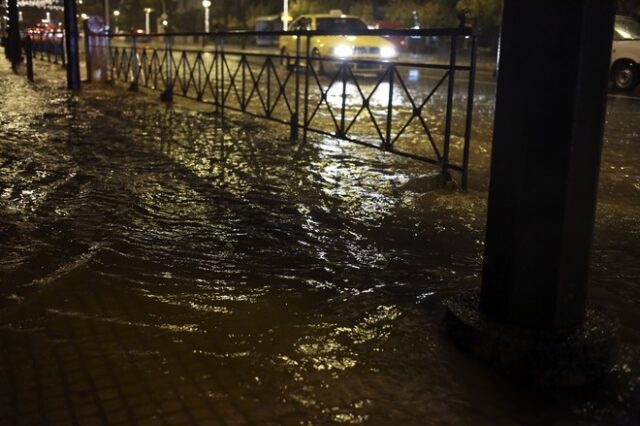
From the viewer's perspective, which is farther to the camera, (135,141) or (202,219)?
(135,141)

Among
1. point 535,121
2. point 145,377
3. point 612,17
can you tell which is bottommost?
point 145,377

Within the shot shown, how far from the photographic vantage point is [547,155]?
3.33 metres

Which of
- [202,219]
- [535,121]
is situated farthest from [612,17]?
[202,219]

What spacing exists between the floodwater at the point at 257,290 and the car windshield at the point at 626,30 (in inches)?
447

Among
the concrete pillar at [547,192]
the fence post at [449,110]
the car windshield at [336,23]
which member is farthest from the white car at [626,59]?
the concrete pillar at [547,192]

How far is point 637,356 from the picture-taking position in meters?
3.63

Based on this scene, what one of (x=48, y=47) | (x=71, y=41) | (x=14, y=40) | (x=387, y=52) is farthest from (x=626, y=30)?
(x=48, y=47)

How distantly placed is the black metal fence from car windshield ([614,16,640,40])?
13.1ft

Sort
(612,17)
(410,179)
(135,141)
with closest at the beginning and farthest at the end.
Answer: (612,17)
(410,179)
(135,141)

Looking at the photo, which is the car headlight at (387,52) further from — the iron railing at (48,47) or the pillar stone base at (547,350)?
the pillar stone base at (547,350)

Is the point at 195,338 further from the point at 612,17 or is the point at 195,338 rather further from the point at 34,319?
the point at 612,17

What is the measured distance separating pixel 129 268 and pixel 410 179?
3670 millimetres

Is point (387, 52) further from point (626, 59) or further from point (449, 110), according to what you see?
point (449, 110)

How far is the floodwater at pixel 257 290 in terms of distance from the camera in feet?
10.5
